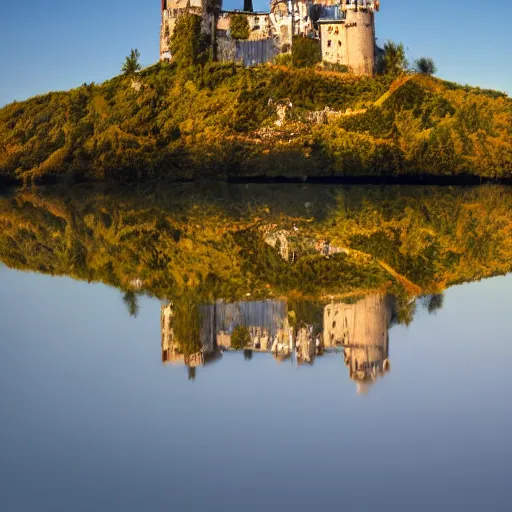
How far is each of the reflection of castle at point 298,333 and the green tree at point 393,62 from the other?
27.9 meters

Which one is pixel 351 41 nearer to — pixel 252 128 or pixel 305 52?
pixel 305 52

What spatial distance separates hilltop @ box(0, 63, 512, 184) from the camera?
33781 millimetres

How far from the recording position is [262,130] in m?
35.2

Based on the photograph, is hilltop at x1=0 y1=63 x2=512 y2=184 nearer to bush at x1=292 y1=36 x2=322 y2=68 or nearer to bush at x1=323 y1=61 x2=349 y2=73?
bush at x1=323 y1=61 x2=349 y2=73

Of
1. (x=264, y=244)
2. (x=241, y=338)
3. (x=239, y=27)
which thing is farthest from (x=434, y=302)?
(x=239, y=27)

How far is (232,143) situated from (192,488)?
101ft

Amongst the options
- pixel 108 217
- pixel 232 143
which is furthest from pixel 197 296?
pixel 232 143

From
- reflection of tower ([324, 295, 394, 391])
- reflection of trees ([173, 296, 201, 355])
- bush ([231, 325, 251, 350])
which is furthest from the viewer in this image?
bush ([231, 325, 251, 350])

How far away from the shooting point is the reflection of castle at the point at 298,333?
7.04 metres

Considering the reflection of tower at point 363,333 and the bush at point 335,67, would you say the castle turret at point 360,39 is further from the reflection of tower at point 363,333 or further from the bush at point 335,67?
the reflection of tower at point 363,333

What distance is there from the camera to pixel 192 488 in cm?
452

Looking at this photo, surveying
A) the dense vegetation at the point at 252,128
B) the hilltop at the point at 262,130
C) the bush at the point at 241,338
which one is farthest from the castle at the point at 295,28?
the bush at the point at 241,338

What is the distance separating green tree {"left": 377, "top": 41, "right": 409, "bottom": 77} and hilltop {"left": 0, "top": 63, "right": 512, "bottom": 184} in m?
1.10

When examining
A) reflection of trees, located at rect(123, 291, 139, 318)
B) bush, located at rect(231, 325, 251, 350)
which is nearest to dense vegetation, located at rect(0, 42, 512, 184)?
reflection of trees, located at rect(123, 291, 139, 318)
